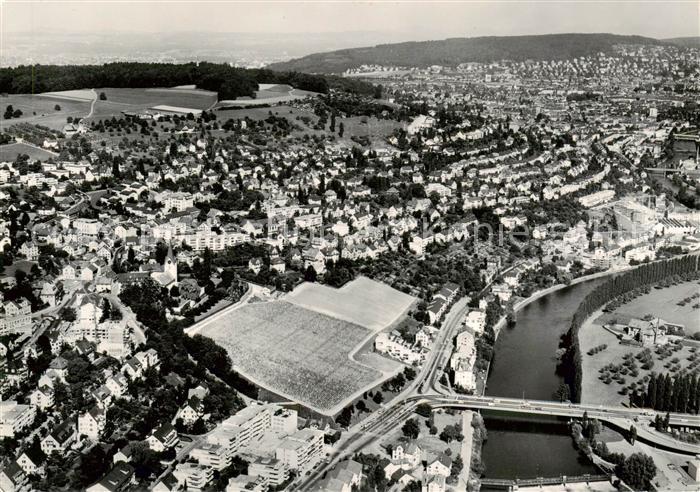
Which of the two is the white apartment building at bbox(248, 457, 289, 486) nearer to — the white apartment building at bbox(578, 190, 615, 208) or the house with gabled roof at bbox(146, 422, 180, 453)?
the house with gabled roof at bbox(146, 422, 180, 453)

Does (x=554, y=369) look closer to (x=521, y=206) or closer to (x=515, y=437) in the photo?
(x=515, y=437)

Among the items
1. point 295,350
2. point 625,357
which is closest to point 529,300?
point 625,357

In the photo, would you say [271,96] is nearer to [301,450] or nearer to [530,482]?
[301,450]

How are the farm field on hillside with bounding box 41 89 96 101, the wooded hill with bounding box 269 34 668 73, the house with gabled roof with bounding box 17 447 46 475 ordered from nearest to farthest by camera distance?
the house with gabled roof with bounding box 17 447 46 475 < the farm field on hillside with bounding box 41 89 96 101 < the wooded hill with bounding box 269 34 668 73

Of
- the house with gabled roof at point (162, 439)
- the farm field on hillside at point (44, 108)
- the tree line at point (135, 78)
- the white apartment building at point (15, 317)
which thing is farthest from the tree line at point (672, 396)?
the tree line at point (135, 78)

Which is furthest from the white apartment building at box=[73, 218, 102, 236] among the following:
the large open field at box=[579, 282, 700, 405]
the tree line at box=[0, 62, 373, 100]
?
the tree line at box=[0, 62, 373, 100]

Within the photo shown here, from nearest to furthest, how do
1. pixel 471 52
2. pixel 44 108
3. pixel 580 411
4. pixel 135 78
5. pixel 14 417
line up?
1. pixel 14 417
2. pixel 580 411
3. pixel 44 108
4. pixel 135 78
5. pixel 471 52
